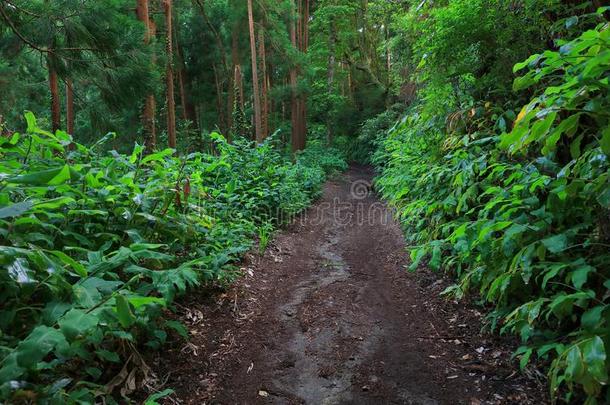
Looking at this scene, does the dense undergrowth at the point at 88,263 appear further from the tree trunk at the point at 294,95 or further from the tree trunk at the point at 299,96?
the tree trunk at the point at 299,96

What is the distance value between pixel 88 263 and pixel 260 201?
4.97m

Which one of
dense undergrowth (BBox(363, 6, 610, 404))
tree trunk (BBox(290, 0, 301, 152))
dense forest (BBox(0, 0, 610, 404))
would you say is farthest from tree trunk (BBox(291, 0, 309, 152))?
dense undergrowth (BBox(363, 6, 610, 404))

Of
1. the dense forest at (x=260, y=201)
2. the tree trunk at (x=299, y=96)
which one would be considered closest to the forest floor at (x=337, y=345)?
the dense forest at (x=260, y=201)

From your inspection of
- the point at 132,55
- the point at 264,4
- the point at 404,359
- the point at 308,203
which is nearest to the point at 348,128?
the point at 264,4

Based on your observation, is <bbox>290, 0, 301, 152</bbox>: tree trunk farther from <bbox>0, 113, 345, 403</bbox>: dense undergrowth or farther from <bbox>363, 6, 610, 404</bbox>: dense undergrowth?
<bbox>363, 6, 610, 404</bbox>: dense undergrowth

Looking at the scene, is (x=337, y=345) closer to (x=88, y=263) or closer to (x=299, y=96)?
(x=88, y=263)

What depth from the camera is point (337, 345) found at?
3.67 meters

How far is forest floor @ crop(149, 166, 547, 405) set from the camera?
2979 millimetres

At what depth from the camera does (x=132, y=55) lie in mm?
5227

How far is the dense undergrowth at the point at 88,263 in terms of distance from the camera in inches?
80.4

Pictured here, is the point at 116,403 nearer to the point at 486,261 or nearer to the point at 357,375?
the point at 357,375

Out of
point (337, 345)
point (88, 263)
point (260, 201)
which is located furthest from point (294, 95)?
point (88, 263)

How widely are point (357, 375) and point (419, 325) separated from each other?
1.20 metres

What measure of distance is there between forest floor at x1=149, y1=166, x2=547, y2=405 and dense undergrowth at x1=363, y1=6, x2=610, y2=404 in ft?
1.01
